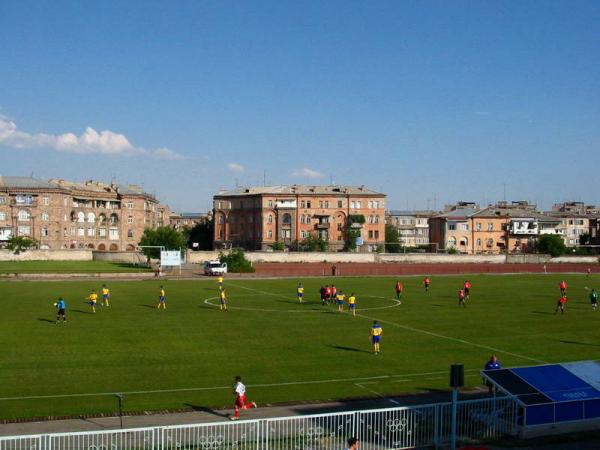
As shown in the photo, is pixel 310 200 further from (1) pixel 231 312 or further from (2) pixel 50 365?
(2) pixel 50 365

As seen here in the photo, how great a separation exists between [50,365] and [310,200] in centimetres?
10893

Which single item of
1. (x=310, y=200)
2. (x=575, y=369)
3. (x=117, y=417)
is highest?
(x=310, y=200)

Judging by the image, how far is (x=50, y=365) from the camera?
2978cm

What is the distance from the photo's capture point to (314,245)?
129875 mm

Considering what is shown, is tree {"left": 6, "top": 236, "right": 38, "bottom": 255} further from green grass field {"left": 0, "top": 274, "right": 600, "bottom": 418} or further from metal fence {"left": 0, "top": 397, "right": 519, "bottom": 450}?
metal fence {"left": 0, "top": 397, "right": 519, "bottom": 450}

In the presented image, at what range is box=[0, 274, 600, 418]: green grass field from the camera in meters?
25.8

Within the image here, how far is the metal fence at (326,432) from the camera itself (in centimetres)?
1788

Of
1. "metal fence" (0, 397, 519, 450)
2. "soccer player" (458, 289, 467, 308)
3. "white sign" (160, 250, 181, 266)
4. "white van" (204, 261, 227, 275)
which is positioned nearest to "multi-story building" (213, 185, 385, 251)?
"white van" (204, 261, 227, 275)

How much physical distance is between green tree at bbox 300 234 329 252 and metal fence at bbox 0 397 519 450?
108m

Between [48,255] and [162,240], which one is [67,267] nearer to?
[162,240]

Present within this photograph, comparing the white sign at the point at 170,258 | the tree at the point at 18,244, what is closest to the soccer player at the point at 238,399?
the white sign at the point at 170,258

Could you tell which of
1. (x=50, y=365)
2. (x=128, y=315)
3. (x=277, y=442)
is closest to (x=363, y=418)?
(x=277, y=442)

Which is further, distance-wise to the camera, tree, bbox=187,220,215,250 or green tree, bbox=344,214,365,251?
tree, bbox=187,220,215,250

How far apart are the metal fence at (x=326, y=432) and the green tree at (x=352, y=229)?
371ft
